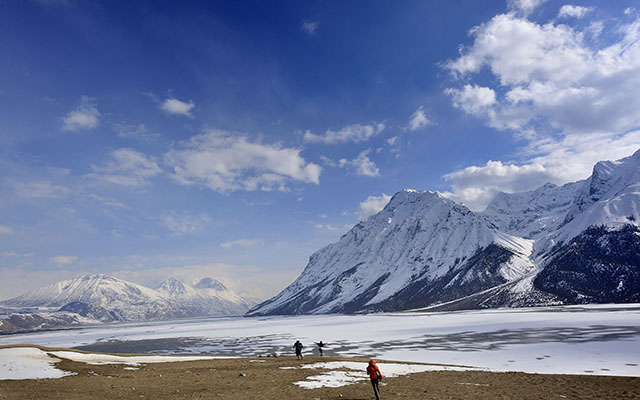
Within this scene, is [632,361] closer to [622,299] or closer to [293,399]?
[293,399]

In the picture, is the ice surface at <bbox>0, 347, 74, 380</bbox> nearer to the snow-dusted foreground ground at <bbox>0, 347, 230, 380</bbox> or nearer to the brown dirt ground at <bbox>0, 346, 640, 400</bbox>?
the snow-dusted foreground ground at <bbox>0, 347, 230, 380</bbox>

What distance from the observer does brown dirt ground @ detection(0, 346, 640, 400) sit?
24359 millimetres

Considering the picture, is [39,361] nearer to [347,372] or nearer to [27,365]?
[27,365]

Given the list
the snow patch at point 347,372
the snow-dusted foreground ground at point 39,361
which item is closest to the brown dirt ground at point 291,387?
the snow patch at point 347,372

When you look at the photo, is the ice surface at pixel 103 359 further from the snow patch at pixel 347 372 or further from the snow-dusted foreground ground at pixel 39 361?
the snow patch at pixel 347 372

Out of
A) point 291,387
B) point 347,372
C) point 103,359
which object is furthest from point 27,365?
point 347,372

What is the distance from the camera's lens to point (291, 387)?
1112 inches

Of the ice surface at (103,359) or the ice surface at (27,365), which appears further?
the ice surface at (103,359)

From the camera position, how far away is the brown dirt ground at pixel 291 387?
79.9ft

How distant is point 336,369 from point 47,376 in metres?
26.5

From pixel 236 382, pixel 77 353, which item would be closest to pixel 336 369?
pixel 236 382

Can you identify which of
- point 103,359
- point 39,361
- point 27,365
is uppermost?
point 27,365

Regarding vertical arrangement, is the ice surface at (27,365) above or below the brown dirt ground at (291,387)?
above

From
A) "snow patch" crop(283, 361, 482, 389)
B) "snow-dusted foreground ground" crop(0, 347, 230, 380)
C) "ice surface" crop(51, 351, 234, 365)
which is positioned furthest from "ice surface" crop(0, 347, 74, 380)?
"snow patch" crop(283, 361, 482, 389)
